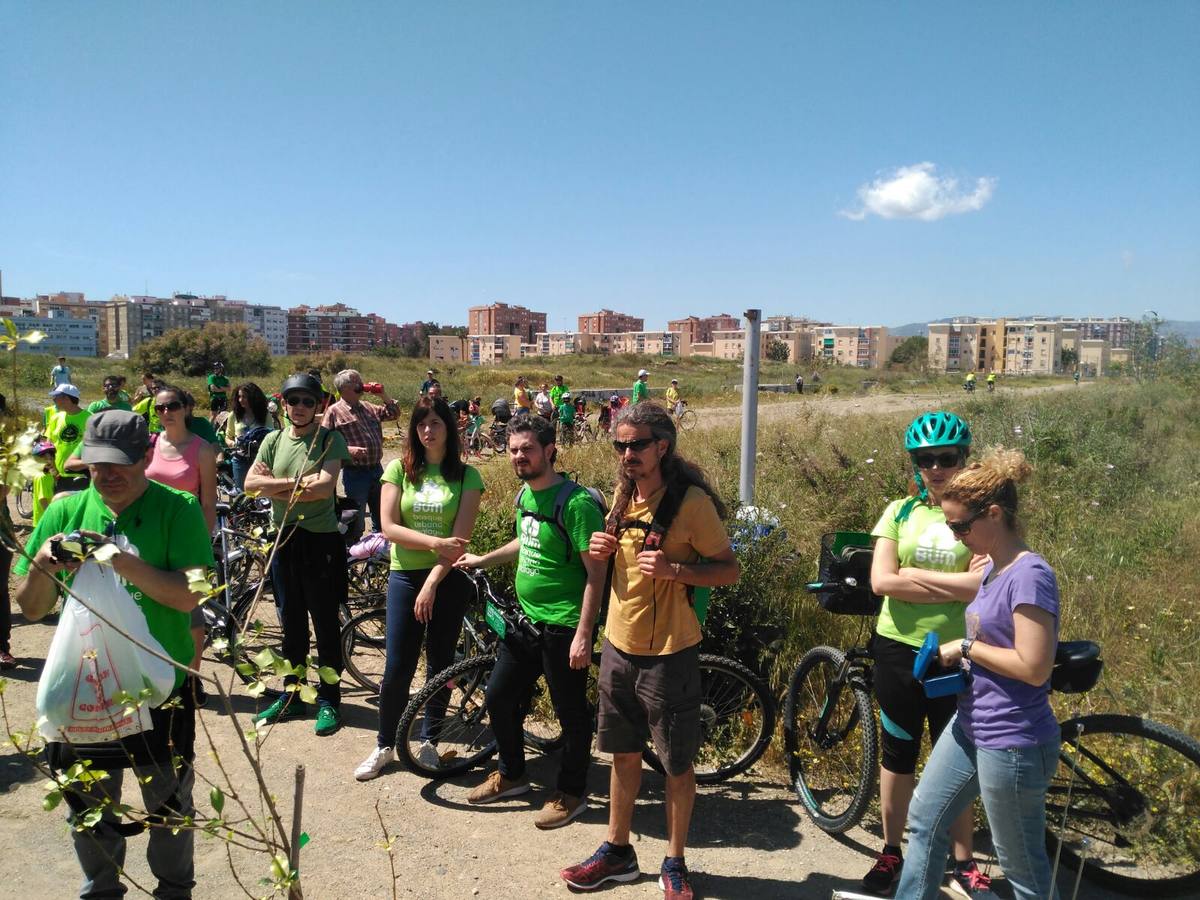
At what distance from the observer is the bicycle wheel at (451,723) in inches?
157

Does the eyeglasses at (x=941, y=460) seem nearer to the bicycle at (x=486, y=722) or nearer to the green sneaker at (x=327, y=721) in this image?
the bicycle at (x=486, y=722)

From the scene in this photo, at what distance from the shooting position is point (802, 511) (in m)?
7.57

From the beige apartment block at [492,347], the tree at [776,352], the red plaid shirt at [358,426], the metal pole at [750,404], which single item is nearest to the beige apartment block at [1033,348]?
the tree at [776,352]

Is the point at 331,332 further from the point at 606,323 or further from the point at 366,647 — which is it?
the point at 366,647

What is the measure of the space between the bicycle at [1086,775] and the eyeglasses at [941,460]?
24.3 inches

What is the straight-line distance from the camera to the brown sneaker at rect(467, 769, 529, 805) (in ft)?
12.7

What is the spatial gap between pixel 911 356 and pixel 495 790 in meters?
82.3

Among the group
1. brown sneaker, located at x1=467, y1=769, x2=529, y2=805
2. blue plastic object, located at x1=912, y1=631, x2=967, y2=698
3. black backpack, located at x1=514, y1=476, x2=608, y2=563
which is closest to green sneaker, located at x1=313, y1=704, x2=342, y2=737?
brown sneaker, located at x1=467, y1=769, x2=529, y2=805

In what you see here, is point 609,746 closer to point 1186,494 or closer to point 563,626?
point 563,626

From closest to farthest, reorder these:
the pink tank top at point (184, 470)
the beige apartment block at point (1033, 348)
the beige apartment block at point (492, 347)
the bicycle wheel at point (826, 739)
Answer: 1. the bicycle wheel at point (826, 739)
2. the pink tank top at point (184, 470)
3. the beige apartment block at point (1033, 348)
4. the beige apartment block at point (492, 347)

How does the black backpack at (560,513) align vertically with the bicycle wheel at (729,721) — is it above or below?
above

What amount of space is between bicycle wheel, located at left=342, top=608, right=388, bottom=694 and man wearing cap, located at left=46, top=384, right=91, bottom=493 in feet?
7.87

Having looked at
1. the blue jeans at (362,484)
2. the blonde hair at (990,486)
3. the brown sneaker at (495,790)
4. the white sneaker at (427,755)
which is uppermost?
the blonde hair at (990,486)

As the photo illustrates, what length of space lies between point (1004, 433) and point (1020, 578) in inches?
397
